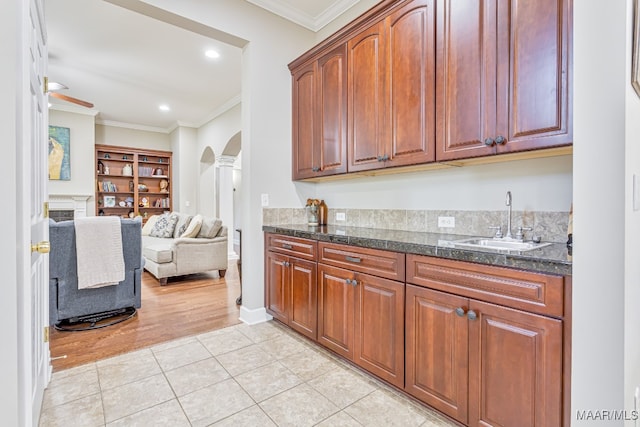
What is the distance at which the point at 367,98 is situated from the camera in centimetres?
234

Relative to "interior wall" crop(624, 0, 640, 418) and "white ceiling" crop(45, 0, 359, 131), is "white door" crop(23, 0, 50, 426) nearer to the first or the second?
"white ceiling" crop(45, 0, 359, 131)

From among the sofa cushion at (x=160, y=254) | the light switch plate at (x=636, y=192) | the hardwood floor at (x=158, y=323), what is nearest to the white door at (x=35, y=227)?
the hardwood floor at (x=158, y=323)

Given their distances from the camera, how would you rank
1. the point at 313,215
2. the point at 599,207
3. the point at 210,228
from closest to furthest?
1. the point at 599,207
2. the point at 313,215
3. the point at 210,228

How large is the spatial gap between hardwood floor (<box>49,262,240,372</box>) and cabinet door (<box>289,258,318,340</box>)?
2.42ft

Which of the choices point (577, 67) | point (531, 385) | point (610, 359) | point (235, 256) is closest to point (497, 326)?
point (531, 385)

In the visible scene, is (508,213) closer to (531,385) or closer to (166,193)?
(531,385)

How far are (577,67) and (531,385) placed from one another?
117cm

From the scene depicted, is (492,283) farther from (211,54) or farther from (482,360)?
(211,54)

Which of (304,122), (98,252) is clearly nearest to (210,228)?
(98,252)

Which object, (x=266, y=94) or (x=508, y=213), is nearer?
(x=508, y=213)

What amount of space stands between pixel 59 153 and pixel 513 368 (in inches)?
293

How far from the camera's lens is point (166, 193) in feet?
24.8

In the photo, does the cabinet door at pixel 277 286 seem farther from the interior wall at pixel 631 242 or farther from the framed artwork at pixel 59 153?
the framed artwork at pixel 59 153

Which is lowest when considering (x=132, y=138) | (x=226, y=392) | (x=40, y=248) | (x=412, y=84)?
(x=226, y=392)
